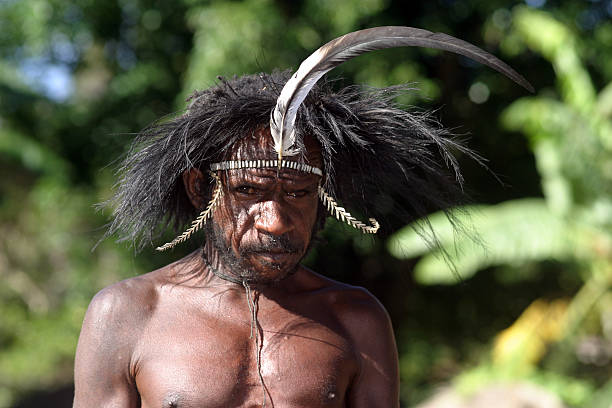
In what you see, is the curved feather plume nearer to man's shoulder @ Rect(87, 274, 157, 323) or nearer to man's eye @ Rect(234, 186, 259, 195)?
man's eye @ Rect(234, 186, 259, 195)

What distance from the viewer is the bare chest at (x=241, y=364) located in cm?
198

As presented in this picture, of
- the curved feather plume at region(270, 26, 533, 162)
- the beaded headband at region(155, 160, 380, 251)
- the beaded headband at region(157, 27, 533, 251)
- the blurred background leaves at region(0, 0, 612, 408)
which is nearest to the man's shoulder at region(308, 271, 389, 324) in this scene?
the beaded headband at region(155, 160, 380, 251)

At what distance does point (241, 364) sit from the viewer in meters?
2.05

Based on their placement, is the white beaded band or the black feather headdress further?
the white beaded band

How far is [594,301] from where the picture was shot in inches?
270

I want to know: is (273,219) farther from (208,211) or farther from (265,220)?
(208,211)

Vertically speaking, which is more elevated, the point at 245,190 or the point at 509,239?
the point at 245,190

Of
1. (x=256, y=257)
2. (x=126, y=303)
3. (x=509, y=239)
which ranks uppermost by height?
(x=256, y=257)

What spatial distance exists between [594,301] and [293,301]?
211 inches

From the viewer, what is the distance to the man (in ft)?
6.54

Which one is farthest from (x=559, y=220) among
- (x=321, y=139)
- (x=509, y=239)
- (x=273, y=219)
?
(x=273, y=219)

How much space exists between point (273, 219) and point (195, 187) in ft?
1.03

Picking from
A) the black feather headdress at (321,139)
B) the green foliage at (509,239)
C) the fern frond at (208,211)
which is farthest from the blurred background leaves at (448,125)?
the fern frond at (208,211)

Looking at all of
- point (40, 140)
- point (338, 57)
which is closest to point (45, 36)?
point (40, 140)
